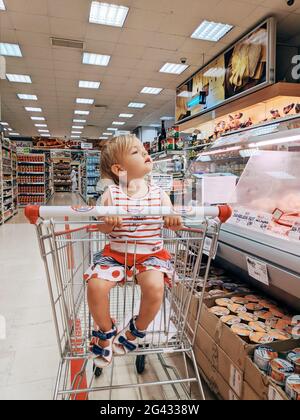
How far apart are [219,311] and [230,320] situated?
4.5 inches

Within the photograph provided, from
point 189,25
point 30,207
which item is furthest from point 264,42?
point 30,207

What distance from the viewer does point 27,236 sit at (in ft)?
21.3

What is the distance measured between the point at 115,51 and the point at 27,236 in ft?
14.6

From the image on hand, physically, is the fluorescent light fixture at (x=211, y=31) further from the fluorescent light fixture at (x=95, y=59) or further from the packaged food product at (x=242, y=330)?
the packaged food product at (x=242, y=330)

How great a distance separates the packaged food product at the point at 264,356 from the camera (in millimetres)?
1220

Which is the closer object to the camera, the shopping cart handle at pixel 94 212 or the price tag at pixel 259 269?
the shopping cart handle at pixel 94 212

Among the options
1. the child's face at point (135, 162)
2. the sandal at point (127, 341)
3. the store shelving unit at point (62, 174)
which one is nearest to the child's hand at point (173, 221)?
the child's face at point (135, 162)

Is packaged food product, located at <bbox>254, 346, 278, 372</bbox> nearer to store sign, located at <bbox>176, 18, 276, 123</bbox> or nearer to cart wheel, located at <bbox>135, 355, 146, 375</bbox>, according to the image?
cart wheel, located at <bbox>135, 355, 146, 375</bbox>

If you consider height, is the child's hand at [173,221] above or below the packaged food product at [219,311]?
above

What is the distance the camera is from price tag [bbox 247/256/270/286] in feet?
4.66

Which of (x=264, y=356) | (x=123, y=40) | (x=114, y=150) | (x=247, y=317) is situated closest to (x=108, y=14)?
(x=123, y=40)

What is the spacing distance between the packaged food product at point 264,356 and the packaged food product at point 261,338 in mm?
79

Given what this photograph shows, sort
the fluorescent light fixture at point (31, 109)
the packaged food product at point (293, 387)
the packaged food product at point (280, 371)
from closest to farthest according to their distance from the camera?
A: the packaged food product at point (293, 387), the packaged food product at point (280, 371), the fluorescent light fixture at point (31, 109)

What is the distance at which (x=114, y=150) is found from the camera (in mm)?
1415
